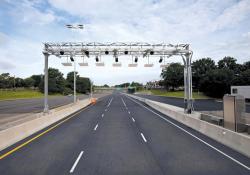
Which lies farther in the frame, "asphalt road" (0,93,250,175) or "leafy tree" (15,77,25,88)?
"leafy tree" (15,77,25,88)

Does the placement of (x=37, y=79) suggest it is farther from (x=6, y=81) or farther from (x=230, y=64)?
(x=230, y=64)

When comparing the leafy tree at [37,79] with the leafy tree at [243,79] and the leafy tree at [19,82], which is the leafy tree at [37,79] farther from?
the leafy tree at [243,79]

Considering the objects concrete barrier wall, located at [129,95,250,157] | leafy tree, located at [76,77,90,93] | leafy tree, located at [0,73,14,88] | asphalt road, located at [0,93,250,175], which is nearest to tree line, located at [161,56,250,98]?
concrete barrier wall, located at [129,95,250,157]

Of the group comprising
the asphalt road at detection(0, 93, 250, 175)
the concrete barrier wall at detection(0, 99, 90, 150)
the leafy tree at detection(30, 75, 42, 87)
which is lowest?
the asphalt road at detection(0, 93, 250, 175)

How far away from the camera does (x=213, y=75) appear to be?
7819 cm

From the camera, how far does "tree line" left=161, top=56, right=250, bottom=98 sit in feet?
251

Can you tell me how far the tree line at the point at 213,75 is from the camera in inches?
3012

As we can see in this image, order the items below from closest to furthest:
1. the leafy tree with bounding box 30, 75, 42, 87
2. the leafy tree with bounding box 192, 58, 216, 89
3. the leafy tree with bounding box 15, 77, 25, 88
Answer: the leafy tree with bounding box 192, 58, 216, 89
the leafy tree with bounding box 15, 77, 25, 88
the leafy tree with bounding box 30, 75, 42, 87

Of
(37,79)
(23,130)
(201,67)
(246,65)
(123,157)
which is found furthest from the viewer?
(37,79)

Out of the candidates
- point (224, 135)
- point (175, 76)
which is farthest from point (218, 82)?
point (224, 135)

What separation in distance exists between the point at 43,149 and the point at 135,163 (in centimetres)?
444

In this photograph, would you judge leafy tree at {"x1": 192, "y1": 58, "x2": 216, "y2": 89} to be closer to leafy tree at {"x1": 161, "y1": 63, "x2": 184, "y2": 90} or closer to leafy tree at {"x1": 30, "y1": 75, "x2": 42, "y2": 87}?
leafy tree at {"x1": 161, "y1": 63, "x2": 184, "y2": 90}

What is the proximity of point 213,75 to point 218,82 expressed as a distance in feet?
12.3

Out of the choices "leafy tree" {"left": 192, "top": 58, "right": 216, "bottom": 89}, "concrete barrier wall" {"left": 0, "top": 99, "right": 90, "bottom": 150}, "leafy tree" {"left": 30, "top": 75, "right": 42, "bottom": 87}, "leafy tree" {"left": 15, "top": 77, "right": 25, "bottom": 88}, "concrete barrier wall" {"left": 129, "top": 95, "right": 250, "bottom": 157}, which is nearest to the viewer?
"concrete barrier wall" {"left": 129, "top": 95, "right": 250, "bottom": 157}
